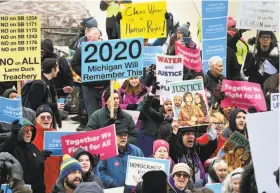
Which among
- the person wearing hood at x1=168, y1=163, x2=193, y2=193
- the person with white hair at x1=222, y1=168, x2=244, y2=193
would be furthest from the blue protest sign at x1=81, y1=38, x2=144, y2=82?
the person with white hair at x1=222, y1=168, x2=244, y2=193

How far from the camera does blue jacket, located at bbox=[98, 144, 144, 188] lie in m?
10.7

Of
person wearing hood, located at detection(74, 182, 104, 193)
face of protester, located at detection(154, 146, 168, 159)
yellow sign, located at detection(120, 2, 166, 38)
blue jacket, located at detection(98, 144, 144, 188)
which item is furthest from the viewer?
yellow sign, located at detection(120, 2, 166, 38)

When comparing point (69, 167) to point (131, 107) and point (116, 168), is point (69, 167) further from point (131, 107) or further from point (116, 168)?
point (131, 107)

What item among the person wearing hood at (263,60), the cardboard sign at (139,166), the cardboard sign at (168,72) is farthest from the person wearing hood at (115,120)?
the person wearing hood at (263,60)

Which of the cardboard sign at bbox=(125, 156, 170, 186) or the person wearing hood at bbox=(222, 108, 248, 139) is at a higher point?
the person wearing hood at bbox=(222, 108, 248, 139)

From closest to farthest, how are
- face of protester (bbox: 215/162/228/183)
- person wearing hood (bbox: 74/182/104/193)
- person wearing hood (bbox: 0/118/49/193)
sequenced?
person wearing hood (bbox: 74/182/104/193), face of protester (bbox: 215/162/228/183), person wearing hood (bbox: 0/118/49/193)

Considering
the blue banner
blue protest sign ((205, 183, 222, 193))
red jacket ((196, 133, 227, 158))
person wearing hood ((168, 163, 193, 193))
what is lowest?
blue protest sign ((205, 183, 222, 193))

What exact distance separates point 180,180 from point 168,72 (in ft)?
11.2

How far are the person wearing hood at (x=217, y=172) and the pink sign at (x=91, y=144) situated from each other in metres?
0.98

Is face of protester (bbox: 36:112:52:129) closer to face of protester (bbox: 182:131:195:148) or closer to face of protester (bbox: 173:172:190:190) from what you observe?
face of protester (bbox: 182:131:195:148)

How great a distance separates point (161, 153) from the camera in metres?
10.8

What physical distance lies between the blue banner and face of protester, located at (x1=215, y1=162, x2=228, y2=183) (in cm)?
383

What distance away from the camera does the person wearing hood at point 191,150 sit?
11.1m

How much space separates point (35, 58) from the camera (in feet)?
38.2
